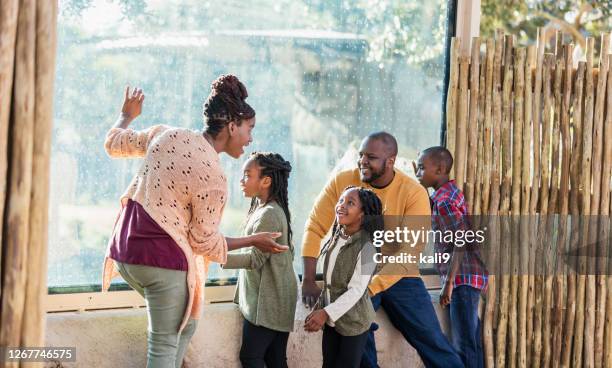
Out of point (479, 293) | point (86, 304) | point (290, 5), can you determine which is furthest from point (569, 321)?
point (86, 304)

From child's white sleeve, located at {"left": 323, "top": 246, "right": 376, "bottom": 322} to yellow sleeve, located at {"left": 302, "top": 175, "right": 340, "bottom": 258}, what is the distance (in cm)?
59

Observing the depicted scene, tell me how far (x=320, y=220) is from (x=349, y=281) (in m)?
0.72

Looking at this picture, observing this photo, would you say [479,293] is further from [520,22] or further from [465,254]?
[520,22]

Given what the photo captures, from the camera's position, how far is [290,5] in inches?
246

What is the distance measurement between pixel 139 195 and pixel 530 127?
3.43 meters

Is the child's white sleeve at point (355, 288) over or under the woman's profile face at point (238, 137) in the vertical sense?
under

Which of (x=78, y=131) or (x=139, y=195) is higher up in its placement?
(x=78, y=131)

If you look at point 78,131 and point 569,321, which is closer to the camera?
point 78,131

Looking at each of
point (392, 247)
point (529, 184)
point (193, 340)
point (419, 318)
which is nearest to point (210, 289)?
point (193, 340)

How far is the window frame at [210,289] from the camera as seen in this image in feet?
17.9

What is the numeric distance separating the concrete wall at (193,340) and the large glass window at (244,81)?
0.88 ft

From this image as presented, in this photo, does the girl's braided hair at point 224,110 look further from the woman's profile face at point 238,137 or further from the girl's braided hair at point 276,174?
the girl's braided hair at point 276,174

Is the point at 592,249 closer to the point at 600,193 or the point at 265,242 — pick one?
the point at 600,193

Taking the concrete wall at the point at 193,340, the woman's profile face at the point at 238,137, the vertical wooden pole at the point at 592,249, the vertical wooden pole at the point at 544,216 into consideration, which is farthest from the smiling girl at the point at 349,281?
the vertical wooden pole at the point at 592,249
